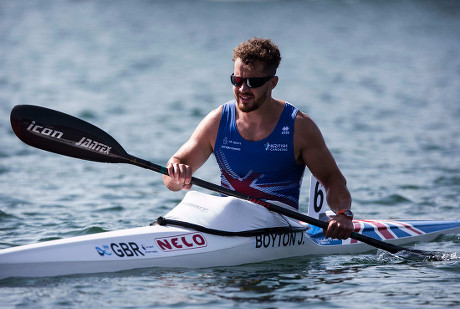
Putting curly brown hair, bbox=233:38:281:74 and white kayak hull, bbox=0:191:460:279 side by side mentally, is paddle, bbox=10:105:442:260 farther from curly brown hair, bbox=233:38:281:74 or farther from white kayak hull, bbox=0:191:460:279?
curly brown hair, bbox=233:38:281:74

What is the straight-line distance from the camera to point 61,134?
20.1 ft

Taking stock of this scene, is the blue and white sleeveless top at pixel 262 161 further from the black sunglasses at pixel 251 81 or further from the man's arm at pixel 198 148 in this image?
the black sunglasses at pixel 251 81

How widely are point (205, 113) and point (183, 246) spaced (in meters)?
12.3

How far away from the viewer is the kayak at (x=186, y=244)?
5465 mm

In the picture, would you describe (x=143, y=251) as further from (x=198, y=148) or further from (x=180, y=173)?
(x=198, y=148)

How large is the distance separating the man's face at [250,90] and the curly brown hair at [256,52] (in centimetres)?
4

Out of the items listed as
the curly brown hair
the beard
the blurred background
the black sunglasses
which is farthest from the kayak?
the blurred background

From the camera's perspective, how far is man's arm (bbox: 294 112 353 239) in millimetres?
6051

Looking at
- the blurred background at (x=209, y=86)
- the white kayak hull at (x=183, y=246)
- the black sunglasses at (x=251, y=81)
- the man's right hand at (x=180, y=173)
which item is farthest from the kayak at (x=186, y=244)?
the blurred background at (x=209, y=86)

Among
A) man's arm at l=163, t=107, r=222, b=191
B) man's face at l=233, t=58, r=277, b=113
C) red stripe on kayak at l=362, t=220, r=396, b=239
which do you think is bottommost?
red stripe on kayak at l=362, t=220, r=396, b=239

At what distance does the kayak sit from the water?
0.32 feet

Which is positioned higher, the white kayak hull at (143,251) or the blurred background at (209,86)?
the blurred background at (209,86)

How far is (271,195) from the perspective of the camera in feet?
20.7

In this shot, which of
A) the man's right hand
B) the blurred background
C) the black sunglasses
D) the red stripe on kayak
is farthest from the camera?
the blurred background
